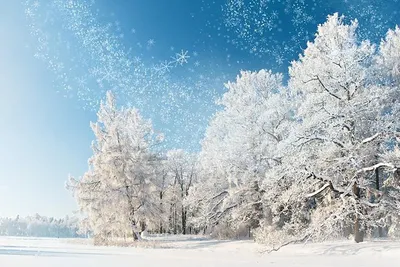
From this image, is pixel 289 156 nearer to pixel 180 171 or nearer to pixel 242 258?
pixel 242 258

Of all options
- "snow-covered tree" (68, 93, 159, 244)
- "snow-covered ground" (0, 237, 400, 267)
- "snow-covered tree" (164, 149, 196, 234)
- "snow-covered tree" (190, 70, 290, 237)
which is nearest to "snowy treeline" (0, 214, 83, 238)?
"snow-covered tree" (164, 149, 196, 234)

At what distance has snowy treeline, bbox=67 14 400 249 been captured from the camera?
19.2 meters

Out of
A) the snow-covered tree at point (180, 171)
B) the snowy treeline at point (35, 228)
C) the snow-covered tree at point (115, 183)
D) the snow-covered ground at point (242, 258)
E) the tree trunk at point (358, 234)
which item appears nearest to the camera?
the snow-covered ground at point (242, 258)

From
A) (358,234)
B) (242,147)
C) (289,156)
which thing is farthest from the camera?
(242,147)

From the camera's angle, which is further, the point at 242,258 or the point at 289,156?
the point at 289,156

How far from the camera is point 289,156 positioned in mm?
20562

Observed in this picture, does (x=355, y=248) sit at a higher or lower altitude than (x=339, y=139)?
lower

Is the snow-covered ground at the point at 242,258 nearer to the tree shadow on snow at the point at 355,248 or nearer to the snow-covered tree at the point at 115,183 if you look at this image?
the tree shadow on snow at the point at 355,248

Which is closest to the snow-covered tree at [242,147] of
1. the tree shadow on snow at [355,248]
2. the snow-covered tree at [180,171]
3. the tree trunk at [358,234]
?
the tree trunk at [358,234]

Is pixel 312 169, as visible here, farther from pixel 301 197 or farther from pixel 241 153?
pixel 241 153

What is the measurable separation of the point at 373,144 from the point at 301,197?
424 centimetres

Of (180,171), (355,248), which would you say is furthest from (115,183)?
(180,171)

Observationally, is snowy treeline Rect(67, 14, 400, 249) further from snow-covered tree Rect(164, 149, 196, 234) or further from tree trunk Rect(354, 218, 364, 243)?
snow-covered tree Rect(164, 149, 196, 234)

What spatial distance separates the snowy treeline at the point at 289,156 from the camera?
62.9ft
